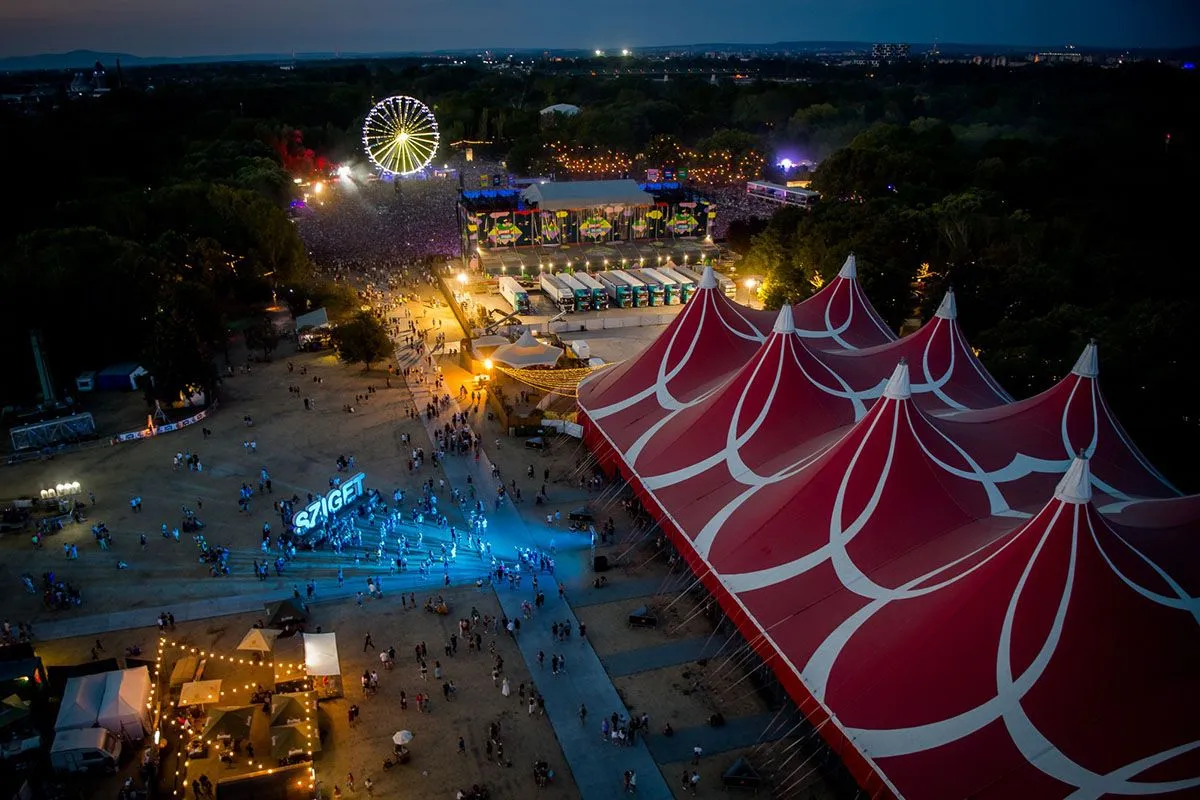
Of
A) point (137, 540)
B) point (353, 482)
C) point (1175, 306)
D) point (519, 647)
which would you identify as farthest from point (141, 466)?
point (1175, 306)

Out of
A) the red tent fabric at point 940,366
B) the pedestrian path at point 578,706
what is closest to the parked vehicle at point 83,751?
the pedestrian path at point 578,706

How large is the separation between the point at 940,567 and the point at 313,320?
32187mm

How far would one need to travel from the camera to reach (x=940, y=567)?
14.0 meters

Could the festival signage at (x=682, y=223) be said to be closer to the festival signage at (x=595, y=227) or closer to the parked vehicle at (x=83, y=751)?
the festival signage at (x=595, y=227)

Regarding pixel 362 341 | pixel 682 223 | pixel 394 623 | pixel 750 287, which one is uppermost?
pixel 682 223

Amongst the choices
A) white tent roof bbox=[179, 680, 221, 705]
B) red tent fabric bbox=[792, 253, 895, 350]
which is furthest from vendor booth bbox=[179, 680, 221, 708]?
red tent fabric bbox=[792, 253, 895, 350]

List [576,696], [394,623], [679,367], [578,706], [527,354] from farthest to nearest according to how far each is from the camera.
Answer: [527,354], [679,367], [394,623], [576,696], [578,706]

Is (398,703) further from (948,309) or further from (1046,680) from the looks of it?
(948,309)

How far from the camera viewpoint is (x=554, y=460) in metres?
26.4

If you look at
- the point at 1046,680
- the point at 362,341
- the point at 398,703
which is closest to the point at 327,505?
the point at 398,703

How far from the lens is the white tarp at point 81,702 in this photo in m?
14.9

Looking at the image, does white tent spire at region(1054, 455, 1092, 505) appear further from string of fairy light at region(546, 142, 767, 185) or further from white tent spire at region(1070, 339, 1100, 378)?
string of fairy light at region(546, 142, 767, 185)

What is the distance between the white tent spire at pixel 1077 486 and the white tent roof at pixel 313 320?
33.6 metres

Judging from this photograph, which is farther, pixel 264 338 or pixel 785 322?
pixel 264 338
